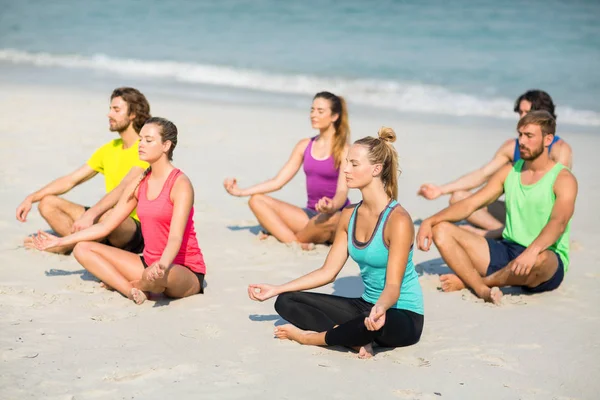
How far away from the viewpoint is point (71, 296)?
20.4 ft

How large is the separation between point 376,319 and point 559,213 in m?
2.35

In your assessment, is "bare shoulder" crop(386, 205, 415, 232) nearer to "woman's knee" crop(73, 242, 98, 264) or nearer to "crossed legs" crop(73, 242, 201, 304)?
"crossed legs" crop(73, 242, 201, 304)

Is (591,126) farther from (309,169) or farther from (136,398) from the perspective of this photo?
(136,398)

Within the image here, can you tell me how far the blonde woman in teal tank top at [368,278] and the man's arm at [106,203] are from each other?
1.80 meters

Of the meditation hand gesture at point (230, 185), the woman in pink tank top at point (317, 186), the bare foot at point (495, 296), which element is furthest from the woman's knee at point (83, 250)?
the bare foot at point (495, 296)

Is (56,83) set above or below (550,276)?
above

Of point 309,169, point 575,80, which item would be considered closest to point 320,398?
point 309,169

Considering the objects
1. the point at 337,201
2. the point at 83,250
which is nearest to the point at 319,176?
the point at 337,201

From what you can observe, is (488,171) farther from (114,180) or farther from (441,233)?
(114,180)

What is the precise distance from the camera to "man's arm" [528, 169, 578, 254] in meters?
6.43

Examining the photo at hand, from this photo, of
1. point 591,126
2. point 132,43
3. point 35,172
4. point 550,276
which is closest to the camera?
point 550,276

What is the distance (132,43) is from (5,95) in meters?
10.1

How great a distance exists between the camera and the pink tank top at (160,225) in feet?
19.9

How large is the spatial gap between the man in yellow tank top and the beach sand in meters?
0.39
